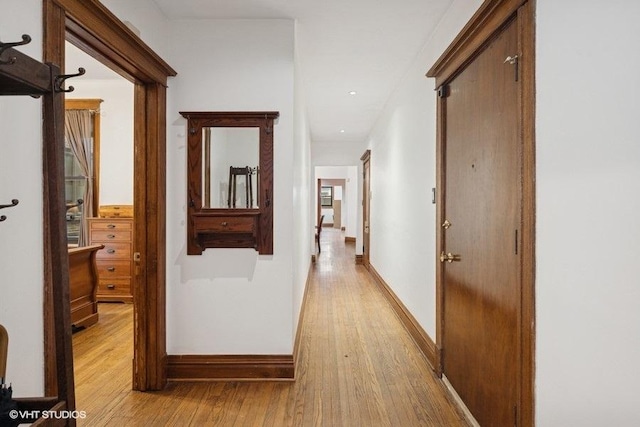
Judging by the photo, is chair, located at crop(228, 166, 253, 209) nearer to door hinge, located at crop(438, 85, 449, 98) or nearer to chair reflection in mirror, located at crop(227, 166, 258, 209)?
chair reflection in mirror, located at crop(227, 166, 258, 209)

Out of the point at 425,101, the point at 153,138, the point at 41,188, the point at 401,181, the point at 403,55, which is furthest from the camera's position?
the point at 401,181

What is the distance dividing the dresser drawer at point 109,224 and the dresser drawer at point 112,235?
37 millimetres

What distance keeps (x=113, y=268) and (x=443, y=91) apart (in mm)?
4246

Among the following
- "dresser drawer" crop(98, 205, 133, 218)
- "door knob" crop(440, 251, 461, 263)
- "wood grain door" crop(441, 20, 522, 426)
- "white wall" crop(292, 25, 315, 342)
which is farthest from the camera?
"dresser drawer" crop(98, 205, 133, 218)

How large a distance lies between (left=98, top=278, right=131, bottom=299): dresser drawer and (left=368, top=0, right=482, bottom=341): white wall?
329 cm

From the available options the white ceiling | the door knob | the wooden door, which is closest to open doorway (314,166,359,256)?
the wooden door

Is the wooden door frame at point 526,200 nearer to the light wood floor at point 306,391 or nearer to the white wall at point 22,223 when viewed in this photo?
the light wood floor at point 306,391

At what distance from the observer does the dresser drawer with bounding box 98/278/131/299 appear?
181 inches

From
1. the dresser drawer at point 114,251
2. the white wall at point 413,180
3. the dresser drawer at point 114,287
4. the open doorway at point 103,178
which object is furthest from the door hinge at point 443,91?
the dresser drawer at point 114,287

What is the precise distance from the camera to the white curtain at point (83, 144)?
4.76 m

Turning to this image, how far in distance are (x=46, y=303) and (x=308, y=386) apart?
67.6 inches
